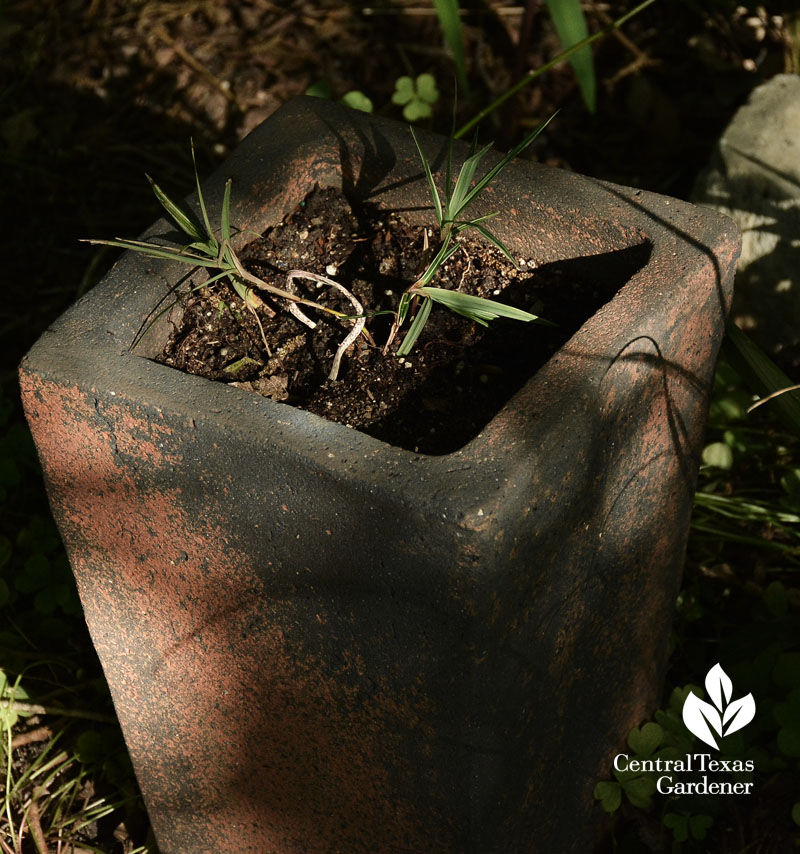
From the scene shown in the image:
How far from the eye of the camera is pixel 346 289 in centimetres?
127

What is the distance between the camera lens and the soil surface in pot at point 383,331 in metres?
1.16

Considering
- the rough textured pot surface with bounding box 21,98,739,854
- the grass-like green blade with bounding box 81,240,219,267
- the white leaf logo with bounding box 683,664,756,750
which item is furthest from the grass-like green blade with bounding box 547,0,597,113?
the white leaf logo with bounding box 683,664,756,750

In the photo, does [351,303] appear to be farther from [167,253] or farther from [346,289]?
[167,253]

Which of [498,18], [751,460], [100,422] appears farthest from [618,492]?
[498,18]

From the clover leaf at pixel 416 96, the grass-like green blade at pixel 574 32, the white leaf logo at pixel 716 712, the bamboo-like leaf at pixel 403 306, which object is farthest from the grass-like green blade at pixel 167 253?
the clover leaf at pixel 416 96

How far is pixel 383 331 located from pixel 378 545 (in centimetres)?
36

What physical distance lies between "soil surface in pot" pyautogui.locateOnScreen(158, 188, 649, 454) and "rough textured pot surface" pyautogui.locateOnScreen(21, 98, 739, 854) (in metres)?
0.03

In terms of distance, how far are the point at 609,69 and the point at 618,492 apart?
204cm

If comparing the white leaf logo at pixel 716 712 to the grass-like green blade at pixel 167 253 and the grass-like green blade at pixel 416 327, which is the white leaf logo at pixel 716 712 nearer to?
the grass-like green blade at pixel 416 327

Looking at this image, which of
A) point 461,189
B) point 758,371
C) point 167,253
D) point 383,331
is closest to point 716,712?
point 758,371

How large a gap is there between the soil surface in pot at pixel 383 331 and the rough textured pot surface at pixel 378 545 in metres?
0.03

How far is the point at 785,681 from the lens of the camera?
162cm

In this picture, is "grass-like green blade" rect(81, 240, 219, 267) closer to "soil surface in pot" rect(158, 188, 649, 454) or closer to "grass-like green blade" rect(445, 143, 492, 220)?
"soil surface in pot" rect(158, 188, 649, 454)

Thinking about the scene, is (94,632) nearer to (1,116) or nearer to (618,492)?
(618,492)
